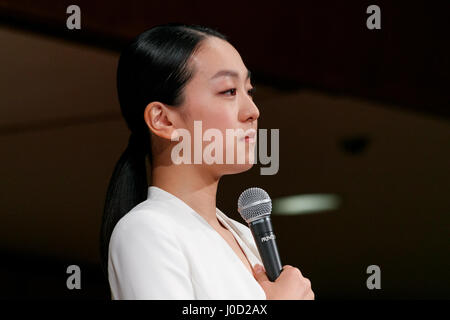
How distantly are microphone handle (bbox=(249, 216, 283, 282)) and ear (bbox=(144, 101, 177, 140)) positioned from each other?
22cm

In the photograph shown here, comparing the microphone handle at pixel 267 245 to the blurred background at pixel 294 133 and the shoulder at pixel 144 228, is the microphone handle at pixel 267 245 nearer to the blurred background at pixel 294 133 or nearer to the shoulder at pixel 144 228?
the shoulder at pixel 144 228

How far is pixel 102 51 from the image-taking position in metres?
2.06

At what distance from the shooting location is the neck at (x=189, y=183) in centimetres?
115

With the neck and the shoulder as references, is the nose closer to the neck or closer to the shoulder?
the neck

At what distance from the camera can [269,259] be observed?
1.07 m

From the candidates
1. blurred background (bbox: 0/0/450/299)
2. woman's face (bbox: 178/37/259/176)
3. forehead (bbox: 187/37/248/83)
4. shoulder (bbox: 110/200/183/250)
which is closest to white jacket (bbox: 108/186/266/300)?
shoulder (bbox: 110/200/183/250)

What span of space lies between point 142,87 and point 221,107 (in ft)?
0.48

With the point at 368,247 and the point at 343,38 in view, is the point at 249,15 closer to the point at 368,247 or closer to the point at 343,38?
the point at 343,38

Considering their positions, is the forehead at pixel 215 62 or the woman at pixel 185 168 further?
the forehead at pixel 215 62

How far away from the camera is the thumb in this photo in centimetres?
111

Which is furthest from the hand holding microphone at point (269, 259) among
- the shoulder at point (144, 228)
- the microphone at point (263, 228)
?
the shoulder at point (144, 228)

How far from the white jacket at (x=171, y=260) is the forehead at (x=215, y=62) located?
0.75 ft

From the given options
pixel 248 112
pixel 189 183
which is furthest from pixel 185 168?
pixel 248 112
